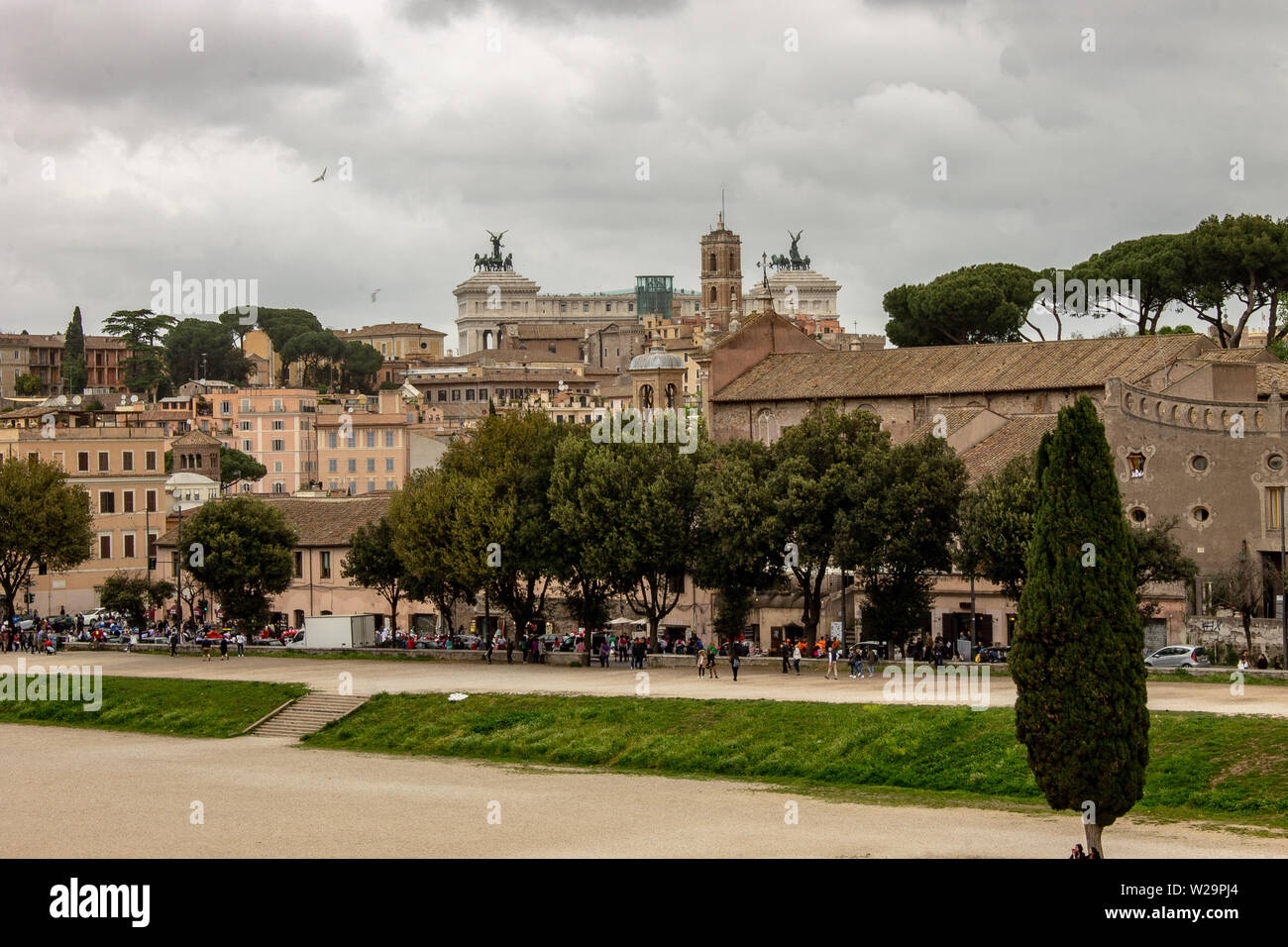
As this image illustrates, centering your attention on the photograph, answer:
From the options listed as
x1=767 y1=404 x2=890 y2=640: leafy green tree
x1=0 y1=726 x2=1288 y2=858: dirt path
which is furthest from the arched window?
x1=0 y1=726 x2=1288 y2=858: dirt path

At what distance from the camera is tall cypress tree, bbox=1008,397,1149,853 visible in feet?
89.9

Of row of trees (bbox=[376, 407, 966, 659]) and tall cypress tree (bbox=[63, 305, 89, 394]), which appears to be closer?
row of trees (bbox=[376, 407, 966, 659])

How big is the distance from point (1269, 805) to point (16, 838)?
22.3 m

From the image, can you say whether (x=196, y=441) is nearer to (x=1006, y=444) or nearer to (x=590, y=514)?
(x=590, y=514)

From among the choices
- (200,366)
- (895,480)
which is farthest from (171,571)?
(200,366)

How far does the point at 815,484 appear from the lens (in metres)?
50.9

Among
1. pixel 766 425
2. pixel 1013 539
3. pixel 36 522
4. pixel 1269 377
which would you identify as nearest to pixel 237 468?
pixel 766 425

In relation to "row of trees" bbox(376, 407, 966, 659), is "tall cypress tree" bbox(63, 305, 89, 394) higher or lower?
higher

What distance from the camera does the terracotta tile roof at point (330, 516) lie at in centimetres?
7206

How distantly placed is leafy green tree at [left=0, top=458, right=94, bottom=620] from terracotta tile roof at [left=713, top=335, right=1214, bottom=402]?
2929 centimetres

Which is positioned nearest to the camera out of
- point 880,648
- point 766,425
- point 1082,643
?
point 1082,643

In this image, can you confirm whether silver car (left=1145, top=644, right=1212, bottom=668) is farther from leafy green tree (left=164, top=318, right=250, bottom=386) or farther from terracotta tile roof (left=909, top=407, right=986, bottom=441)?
leafy green tree (left=164, top=318, right=250, bottom=386)

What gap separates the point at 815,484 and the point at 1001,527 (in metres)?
6.63
